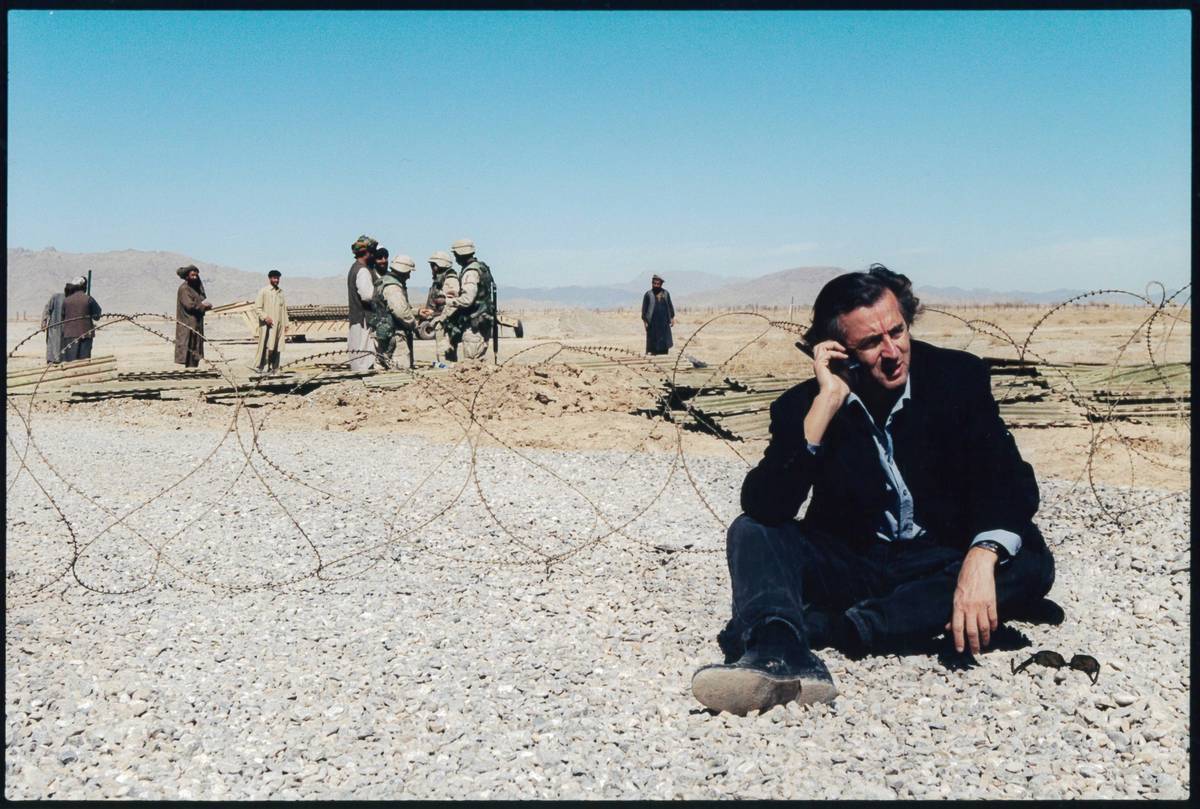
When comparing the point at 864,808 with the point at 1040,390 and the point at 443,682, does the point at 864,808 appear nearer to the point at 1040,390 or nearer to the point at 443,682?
the point at 443,682

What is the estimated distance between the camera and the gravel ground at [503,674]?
3.07m

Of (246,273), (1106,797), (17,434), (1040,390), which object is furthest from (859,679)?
(246,273)

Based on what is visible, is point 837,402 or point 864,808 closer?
point 864,808

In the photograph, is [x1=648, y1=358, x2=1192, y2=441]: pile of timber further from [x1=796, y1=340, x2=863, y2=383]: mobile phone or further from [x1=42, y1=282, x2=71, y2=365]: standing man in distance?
[x1=42, y1=282, x2=71, y2=365]: standing man in distance

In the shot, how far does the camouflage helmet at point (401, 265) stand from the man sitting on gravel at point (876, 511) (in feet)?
32.7

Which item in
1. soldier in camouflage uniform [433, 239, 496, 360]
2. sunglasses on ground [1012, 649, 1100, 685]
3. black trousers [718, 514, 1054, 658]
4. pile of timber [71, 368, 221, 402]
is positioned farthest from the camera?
pile of timber [71, 368, 221, 402]

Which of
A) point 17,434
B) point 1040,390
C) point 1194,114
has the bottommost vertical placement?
point 17,434

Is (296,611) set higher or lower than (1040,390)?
lower

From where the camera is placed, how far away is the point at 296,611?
466 centimetres

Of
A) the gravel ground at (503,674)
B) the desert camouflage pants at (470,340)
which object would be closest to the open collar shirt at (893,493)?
the gravel ground at (503,674)

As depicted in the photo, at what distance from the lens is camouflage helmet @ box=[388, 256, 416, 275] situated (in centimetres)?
1304

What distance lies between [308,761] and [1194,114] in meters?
3.09

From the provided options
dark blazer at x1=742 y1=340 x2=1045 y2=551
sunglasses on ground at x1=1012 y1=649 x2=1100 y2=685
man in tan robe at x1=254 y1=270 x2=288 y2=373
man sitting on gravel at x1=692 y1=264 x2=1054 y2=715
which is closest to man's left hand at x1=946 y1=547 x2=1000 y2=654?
man sitting on gravel at x1=692 y1=264 x2=1054 y2=715

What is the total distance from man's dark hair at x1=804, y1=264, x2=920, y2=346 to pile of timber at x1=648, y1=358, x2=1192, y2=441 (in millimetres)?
5820
